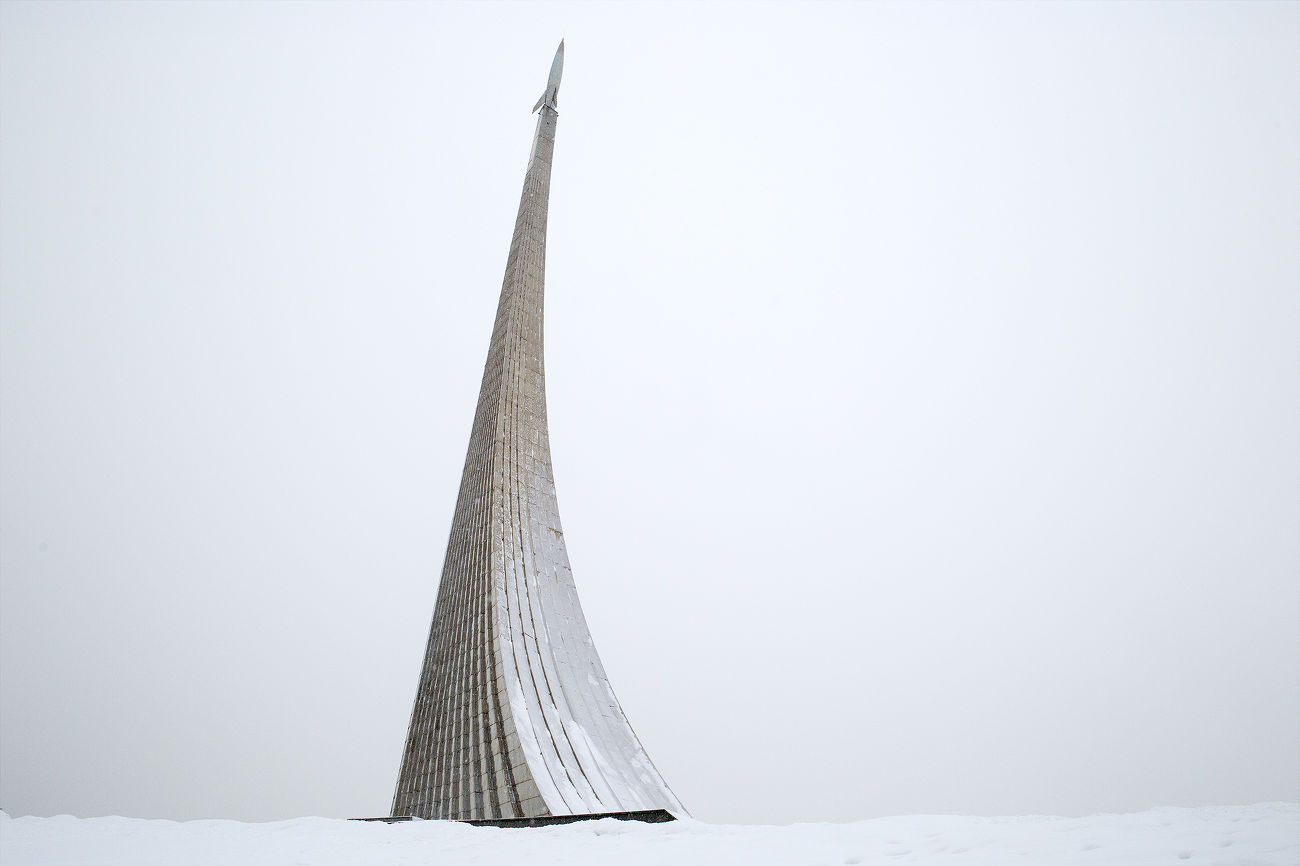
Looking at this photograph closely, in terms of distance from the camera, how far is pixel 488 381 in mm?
9383

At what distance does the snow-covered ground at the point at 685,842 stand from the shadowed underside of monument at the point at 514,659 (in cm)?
273

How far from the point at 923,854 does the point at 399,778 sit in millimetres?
6937

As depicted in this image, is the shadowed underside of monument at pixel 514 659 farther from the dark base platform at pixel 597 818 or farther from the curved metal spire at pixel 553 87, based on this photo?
the curved metal spire at pixel 553 87

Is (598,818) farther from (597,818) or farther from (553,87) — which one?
(553,87)

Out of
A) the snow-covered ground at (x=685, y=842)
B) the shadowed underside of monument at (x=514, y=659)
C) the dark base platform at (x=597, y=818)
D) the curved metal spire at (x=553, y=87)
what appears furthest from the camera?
the curved metal spire at (x=553, y=87)

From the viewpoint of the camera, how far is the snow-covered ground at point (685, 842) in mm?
1605

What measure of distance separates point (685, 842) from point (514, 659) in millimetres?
4687

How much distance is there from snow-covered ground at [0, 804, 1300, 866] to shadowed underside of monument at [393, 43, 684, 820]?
2.73 metres

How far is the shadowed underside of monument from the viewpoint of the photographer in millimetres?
6098

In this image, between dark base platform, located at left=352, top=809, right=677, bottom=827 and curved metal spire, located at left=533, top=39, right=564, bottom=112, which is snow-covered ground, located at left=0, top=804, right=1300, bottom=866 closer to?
dark base platform, located at left=352, top=809, right=677, bottom=827

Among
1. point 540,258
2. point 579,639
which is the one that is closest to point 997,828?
point 579,639

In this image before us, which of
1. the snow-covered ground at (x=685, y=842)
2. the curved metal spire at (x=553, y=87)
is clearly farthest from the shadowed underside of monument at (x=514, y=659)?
the curved metal spire at (x=553, y=87)

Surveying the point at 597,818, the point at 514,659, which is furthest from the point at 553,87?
the point at 597,818

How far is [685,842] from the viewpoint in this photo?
2.36m
